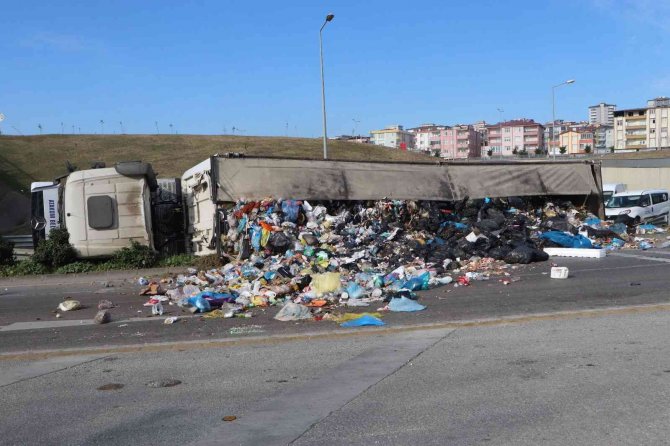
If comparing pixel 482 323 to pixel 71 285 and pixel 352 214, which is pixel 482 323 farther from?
pixel 71 285

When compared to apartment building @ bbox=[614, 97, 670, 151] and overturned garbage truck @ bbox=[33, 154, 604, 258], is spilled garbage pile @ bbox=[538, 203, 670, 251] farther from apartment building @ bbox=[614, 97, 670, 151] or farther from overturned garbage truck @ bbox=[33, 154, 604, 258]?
apartment building @ bbox=[614, 97, 670, 151]

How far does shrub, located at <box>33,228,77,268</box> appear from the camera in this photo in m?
15.7

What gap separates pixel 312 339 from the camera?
7.80 meters

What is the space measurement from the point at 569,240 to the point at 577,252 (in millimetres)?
915

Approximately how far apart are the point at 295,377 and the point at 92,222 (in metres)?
11.4

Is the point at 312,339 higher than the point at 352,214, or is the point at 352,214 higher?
the point at 352,214

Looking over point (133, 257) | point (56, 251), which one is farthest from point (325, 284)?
point (56, 251)

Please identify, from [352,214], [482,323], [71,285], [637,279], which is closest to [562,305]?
[482,323]

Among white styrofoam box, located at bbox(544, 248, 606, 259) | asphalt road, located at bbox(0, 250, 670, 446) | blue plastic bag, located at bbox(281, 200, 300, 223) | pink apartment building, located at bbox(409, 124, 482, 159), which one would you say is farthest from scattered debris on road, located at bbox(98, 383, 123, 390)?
pink apartment building, located at bbox(409, 124, 482, 159)

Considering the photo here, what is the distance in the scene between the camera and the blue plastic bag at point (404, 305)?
31.3 feet

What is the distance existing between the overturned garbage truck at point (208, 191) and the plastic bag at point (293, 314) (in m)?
6.47

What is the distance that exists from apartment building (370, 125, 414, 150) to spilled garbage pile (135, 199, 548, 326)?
14467 cm

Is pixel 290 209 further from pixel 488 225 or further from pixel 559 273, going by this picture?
pixel 559 273

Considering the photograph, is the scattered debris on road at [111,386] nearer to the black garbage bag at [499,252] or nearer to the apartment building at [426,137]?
the black garbage bag at [499,252]
